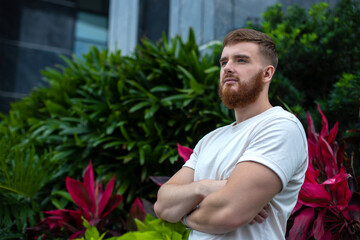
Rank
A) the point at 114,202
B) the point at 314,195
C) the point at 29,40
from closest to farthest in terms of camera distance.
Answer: the point at 314,195 < the point at 114,202 < the point at 29,40

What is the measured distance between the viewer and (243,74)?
4.35 ft

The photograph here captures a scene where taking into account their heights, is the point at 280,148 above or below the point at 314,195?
above

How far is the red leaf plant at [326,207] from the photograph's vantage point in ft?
5.33

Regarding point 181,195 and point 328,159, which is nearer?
point 181,195

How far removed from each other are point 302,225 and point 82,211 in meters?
1.32

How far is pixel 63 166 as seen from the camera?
3.14m

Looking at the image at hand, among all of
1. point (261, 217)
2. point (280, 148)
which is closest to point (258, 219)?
point (261, 217)

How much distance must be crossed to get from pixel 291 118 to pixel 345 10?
204 cm

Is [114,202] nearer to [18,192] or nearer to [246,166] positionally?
[18,192]

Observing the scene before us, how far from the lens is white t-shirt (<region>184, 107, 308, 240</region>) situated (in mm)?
1148

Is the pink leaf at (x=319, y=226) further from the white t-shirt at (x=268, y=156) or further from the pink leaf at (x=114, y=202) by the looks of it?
the pink leaf at (x=114, y=202)

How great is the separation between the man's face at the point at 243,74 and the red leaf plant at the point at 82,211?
128 cm

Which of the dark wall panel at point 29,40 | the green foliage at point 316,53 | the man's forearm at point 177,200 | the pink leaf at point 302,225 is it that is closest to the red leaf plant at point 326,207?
the pink leaf at point 302,225

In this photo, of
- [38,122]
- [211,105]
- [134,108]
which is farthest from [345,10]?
[38,122]
